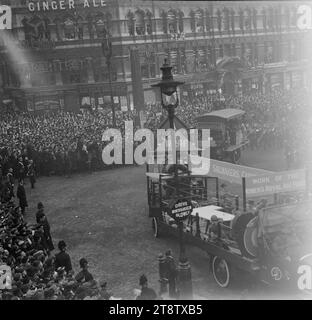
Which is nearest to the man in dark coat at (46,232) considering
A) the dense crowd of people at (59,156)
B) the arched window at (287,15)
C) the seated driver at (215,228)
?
the dense crowd of people at (59,156)

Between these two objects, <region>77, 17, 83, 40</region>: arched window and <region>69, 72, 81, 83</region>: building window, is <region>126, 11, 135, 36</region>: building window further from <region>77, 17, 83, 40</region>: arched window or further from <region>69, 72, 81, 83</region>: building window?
<region>69, 72, 81, 83</region>: building window

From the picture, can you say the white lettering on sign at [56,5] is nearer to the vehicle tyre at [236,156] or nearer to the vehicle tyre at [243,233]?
the vehicle tyre at [236,156]

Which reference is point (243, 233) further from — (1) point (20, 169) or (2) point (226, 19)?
(2) point (226, 19)

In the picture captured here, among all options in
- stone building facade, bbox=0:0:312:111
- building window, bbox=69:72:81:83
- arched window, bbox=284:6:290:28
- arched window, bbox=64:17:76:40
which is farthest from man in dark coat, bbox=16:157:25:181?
arched window, bbox=284:6:290:28

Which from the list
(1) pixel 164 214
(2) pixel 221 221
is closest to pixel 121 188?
(1) pixel 164 214

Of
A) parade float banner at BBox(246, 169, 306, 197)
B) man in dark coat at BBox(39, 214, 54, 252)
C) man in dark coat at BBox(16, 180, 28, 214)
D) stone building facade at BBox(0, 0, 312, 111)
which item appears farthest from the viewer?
stone building facade at BBox(0, 0, 312, 111)

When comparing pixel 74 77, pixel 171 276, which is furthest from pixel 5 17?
pixel 171 276

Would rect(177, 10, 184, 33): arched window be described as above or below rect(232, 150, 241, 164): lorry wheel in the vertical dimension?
above
